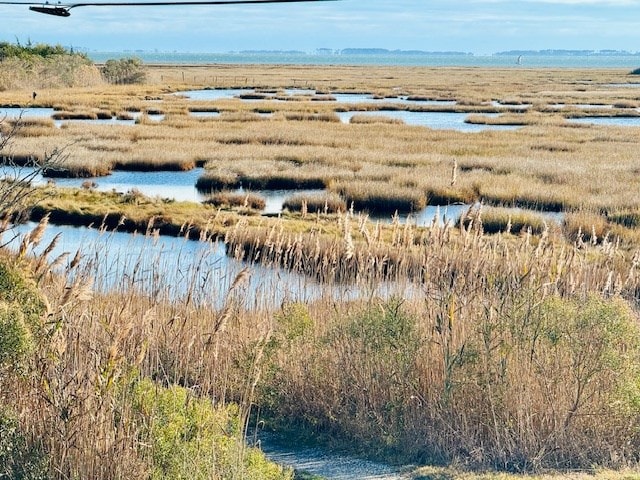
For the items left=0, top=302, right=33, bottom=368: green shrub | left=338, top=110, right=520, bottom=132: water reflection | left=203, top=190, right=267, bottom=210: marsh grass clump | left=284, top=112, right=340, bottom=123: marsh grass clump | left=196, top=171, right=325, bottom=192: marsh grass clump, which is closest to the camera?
left=0, top=302, right=33, bottom=368: green shrub

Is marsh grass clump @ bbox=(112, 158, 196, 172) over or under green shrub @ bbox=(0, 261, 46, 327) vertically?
under

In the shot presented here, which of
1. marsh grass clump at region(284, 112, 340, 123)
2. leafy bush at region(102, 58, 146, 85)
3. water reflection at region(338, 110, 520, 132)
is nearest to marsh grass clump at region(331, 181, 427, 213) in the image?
water reflection at region(338, 110, 520, 132)

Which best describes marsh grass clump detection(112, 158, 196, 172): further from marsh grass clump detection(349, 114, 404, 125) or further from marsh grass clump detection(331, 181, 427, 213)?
marsh grass clump detection(349, 114, 404, 125)

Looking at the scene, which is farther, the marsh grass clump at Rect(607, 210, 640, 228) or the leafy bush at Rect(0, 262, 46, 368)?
the marsh grass clump at Rect(607, 210, 640, 228)

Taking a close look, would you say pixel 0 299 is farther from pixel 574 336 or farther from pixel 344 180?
pixel 344 180

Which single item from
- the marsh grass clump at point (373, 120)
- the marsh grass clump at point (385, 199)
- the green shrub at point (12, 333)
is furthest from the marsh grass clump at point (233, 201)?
the marsh grass clump at point (373, 120)

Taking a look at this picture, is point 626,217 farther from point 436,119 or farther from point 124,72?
point 124,72

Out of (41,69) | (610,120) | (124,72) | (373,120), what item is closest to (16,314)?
(373,120)

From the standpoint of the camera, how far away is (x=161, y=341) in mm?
9625

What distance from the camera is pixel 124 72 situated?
95312 mm

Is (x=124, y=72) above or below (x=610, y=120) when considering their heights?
below

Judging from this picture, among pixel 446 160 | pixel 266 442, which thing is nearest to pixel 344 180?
pixel 446 160

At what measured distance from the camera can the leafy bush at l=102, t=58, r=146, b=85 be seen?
94.6 meters

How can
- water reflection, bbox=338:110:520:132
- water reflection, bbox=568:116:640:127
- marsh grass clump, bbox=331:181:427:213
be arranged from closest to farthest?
marsh grass clump, bbox=331:181:427:213, water reflection, bbox=338:110:520:132, water reflection, bbox=568:116:640:127
